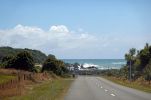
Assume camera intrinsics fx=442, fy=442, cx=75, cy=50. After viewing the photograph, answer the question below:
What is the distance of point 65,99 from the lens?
29375mm

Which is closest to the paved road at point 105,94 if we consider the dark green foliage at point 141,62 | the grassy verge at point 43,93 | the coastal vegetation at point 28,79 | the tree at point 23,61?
the grassy verge at point 43,93

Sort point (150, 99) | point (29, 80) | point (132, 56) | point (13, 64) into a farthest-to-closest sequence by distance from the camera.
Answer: point (132, 56) < point (13, 64) < point (29, 80) < point (150, 99)

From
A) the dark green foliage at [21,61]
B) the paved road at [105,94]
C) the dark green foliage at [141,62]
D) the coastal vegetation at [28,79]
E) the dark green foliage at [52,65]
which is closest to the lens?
the paved road at [105,94]

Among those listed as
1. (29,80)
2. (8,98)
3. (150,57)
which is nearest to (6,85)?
(8,98)

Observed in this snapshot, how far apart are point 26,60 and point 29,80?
14.3 m

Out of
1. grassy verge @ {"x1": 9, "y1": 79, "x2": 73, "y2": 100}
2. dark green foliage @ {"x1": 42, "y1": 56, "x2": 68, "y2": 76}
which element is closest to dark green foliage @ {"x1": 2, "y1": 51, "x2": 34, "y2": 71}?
grassy verge @ {"x1": 9, "y1": 79, "x2": 73, "y2": 100}

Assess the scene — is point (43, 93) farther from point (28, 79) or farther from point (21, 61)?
point (21, 61)

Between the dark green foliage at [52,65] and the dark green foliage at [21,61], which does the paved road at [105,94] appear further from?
the dark green foliage at [52,65]

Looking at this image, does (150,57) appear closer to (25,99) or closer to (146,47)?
(146,47)

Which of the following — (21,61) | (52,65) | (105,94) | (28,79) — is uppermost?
(52,65)

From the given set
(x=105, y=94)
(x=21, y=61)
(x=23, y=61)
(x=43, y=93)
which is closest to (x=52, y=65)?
(x=23, y=61)

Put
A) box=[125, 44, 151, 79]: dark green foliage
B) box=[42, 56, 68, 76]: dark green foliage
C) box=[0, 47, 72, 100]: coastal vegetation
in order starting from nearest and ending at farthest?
box=[0, 47, 72, 100]: coastal vegetation → box=[125, 44, 151, 79]: dark green foliage → box=[42, 56, 68, 76]: dark green foliage

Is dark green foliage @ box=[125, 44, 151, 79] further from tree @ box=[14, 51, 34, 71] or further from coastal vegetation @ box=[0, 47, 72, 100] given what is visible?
tree @ box=[14, 51, 34, 71]

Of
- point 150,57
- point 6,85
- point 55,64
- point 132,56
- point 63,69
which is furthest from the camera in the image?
point 63,69
